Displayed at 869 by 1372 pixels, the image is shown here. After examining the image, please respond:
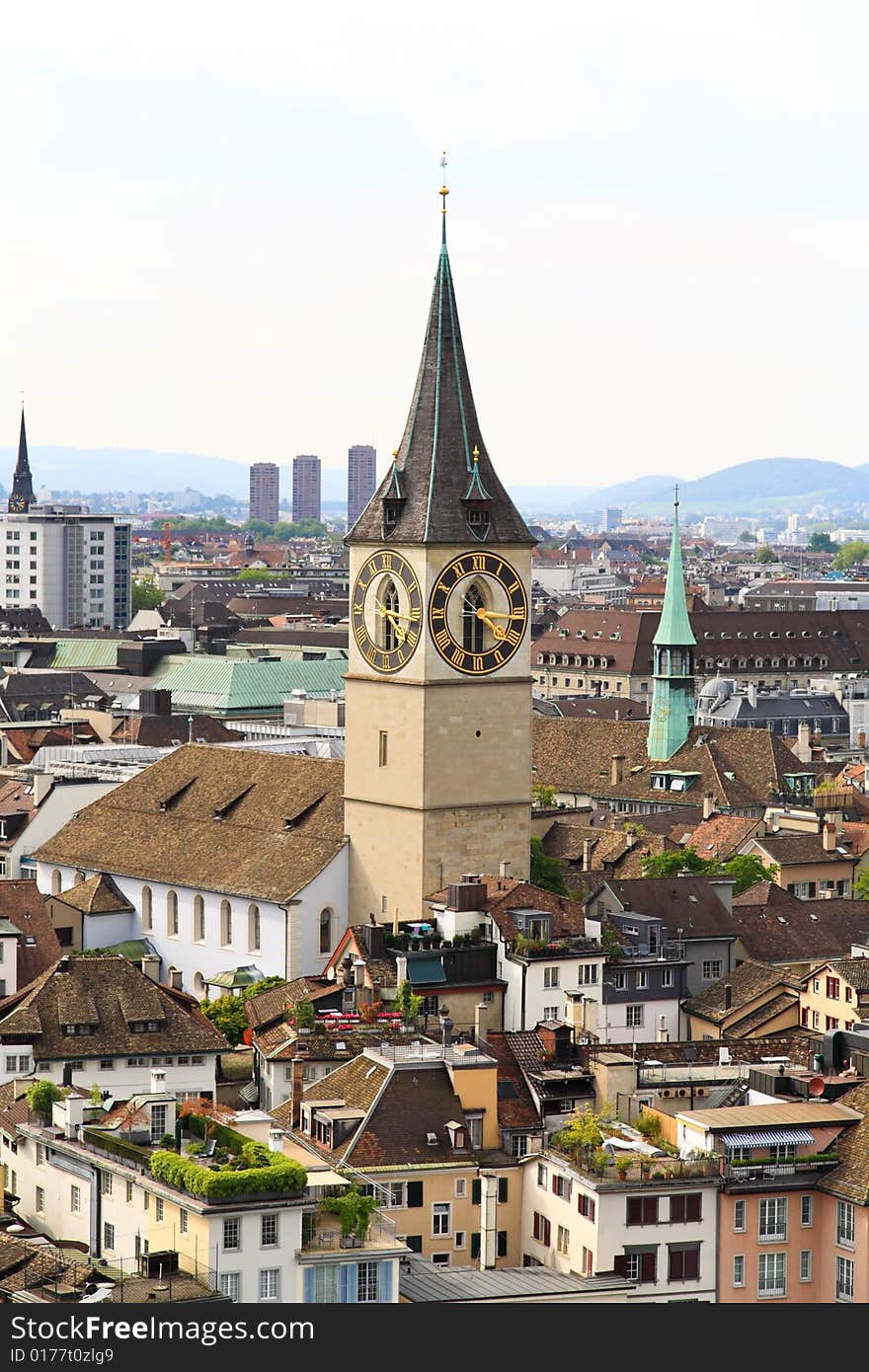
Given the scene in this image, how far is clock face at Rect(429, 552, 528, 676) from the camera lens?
88.2m

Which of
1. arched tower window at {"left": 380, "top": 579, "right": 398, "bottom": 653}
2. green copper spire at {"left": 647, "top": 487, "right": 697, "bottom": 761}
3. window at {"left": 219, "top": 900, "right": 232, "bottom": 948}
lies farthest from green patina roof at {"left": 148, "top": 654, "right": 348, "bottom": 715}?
arched tower window at {"left": 380, "top": 579, "right": 398, "bottom": 653}

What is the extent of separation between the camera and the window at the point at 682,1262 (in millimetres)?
62750

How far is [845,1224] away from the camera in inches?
2507

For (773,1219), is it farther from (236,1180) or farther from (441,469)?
(441,469)

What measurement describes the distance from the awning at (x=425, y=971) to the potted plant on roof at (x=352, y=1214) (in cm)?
2318

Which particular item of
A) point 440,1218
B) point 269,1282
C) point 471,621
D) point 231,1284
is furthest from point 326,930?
point 231,1284

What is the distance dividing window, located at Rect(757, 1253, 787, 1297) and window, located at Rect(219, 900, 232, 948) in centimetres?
3129

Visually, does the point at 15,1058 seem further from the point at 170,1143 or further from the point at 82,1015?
the point at 170,1143

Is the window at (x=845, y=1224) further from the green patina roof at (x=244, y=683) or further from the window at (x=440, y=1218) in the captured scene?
the green patina roof at (x=244, y=683)

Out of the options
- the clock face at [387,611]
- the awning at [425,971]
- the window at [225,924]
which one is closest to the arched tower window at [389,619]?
the clock face at [387,611]

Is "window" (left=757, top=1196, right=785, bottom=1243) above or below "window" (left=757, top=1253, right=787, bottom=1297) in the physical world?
above

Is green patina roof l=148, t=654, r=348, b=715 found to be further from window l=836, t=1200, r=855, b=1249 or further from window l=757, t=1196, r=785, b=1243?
window l=836, t=1200, r=855, b=1249

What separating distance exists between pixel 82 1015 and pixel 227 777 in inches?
998

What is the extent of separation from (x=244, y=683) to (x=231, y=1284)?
114m
